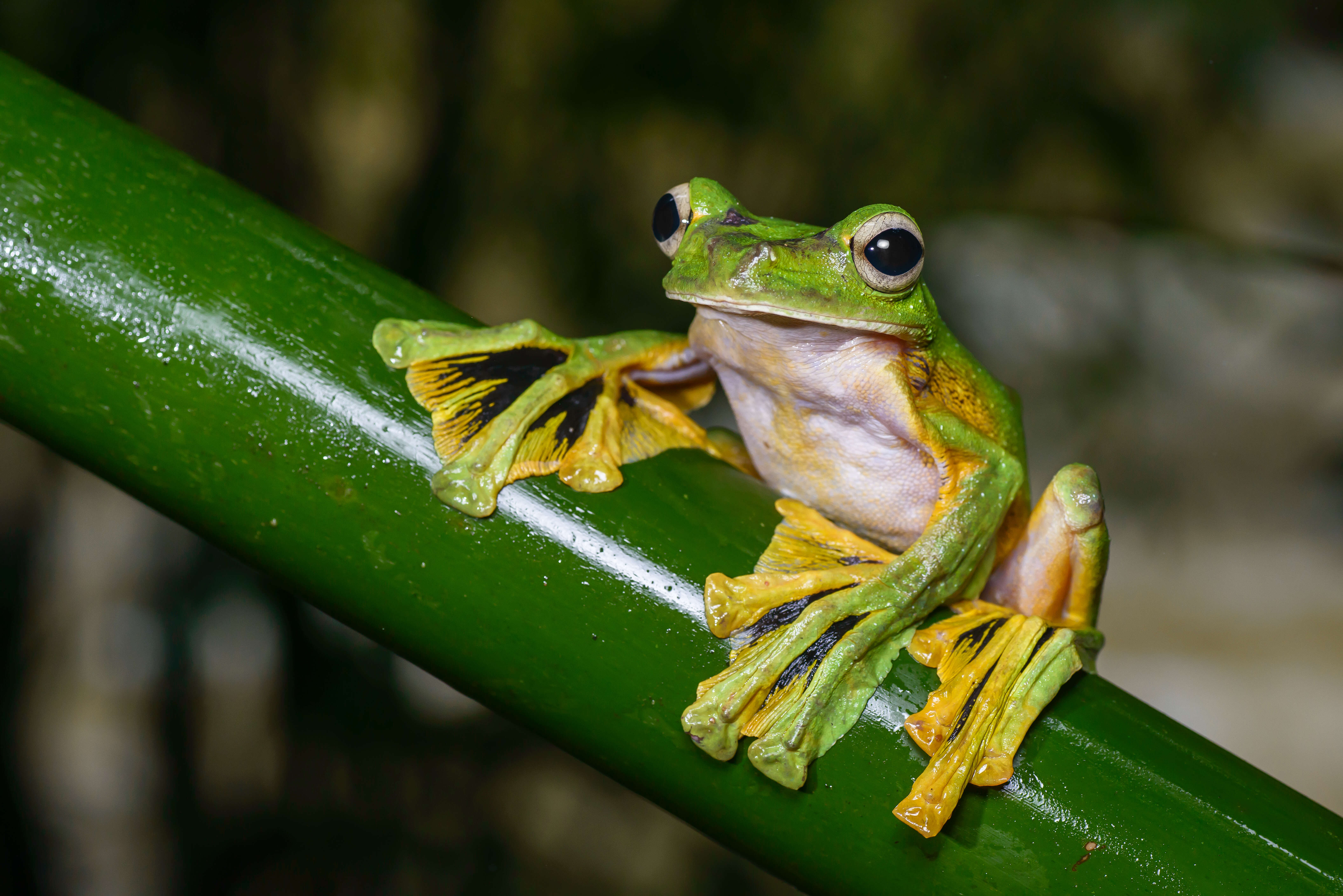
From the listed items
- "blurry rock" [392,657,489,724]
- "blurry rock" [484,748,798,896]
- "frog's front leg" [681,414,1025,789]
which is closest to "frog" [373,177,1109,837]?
"frog's front leg" [681,414,1025,789]

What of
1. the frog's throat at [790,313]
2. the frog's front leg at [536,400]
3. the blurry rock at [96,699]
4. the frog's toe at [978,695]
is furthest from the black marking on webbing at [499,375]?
the blurry rock at [96,699]

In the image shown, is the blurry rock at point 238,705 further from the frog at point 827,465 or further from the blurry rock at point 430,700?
the frog at point 827,465

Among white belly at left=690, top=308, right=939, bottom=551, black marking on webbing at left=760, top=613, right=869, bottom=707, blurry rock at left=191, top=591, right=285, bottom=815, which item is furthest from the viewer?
blurry rock at left=191, top=591, right=285, bottom=815

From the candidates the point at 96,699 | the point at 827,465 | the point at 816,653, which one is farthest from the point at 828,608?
the point at 96,699

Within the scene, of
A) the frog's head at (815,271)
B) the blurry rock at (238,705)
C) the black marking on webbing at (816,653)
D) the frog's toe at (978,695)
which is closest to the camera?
the frog's toe at (978,695)

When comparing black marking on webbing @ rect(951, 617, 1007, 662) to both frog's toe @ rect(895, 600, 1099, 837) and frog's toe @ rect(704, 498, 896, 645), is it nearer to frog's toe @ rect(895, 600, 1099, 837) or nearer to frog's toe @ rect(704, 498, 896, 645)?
frog's toe @ rect(895, 600, 1099, 837)
